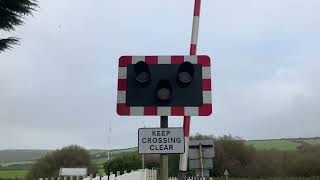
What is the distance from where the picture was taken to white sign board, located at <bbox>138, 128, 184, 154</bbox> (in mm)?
7461

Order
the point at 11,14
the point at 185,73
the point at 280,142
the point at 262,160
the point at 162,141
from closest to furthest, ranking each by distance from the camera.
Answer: the point at 162,141 → the point at 185,73 → the point at 11,14 → the point at 262,160 → the point at 280,142

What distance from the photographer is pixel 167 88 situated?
780 centimetres

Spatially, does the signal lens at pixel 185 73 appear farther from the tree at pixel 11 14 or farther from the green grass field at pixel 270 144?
the green grass field at pixel 270 144

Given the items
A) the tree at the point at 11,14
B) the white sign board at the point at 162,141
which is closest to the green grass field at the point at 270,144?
the tree at the point at 11,14

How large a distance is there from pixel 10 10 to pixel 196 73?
489 cm

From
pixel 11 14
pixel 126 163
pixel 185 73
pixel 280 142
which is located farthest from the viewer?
pixel 280 142

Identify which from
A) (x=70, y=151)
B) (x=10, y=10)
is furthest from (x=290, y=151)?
(x=10, y=10)

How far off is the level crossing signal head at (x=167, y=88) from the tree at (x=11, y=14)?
3980 millimetres

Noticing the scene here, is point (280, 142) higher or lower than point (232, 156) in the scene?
higher

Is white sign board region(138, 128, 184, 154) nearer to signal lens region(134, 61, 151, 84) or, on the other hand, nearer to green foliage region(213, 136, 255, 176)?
signal lens region(134, 61, 151, 84)

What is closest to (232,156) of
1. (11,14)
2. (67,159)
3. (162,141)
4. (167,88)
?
(67,159)

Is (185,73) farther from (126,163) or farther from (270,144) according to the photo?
(270,144)

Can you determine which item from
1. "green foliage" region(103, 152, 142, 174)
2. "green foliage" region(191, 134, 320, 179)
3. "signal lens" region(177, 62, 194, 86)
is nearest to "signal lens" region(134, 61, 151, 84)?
"signal lens" region(177, 62, 194, 86)

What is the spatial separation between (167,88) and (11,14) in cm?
469
